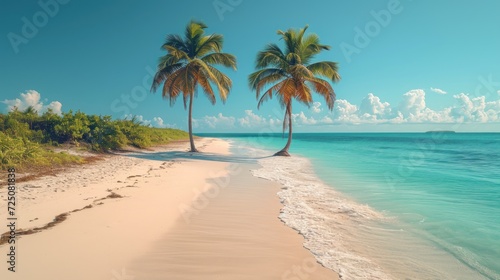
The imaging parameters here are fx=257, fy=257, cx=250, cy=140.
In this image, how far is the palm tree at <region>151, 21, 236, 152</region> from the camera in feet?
60.3

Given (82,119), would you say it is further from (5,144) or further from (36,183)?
(36,183)

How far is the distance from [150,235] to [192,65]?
15665mm

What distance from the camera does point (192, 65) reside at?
1803cm

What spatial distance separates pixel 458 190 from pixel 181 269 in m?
9.95

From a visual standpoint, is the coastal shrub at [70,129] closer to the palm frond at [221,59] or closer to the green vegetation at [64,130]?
the green vegetation at [64,130]

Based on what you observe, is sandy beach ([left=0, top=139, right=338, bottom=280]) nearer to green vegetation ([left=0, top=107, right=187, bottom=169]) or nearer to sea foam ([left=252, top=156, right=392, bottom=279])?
sea foam ([left=252, top=156, right=392, bottom=279])

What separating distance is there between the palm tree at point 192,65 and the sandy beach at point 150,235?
12282 mm

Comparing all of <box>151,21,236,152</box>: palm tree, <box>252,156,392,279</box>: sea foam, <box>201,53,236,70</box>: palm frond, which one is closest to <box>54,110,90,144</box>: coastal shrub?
<box>151,21,236,152</box>: palm tree

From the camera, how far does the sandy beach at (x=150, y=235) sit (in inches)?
122

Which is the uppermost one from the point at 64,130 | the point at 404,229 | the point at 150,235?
the point at 64,130

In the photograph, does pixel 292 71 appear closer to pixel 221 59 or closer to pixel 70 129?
pixel 221 59

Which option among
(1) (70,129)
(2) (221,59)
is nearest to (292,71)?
(2) (221,59)

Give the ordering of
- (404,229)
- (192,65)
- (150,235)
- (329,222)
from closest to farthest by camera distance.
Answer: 1. (150,235)
2. (404,229)
3. (329,222)
4. (192,65)

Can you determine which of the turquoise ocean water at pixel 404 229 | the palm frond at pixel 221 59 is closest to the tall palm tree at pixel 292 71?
the palm frond at pixel 221 59
